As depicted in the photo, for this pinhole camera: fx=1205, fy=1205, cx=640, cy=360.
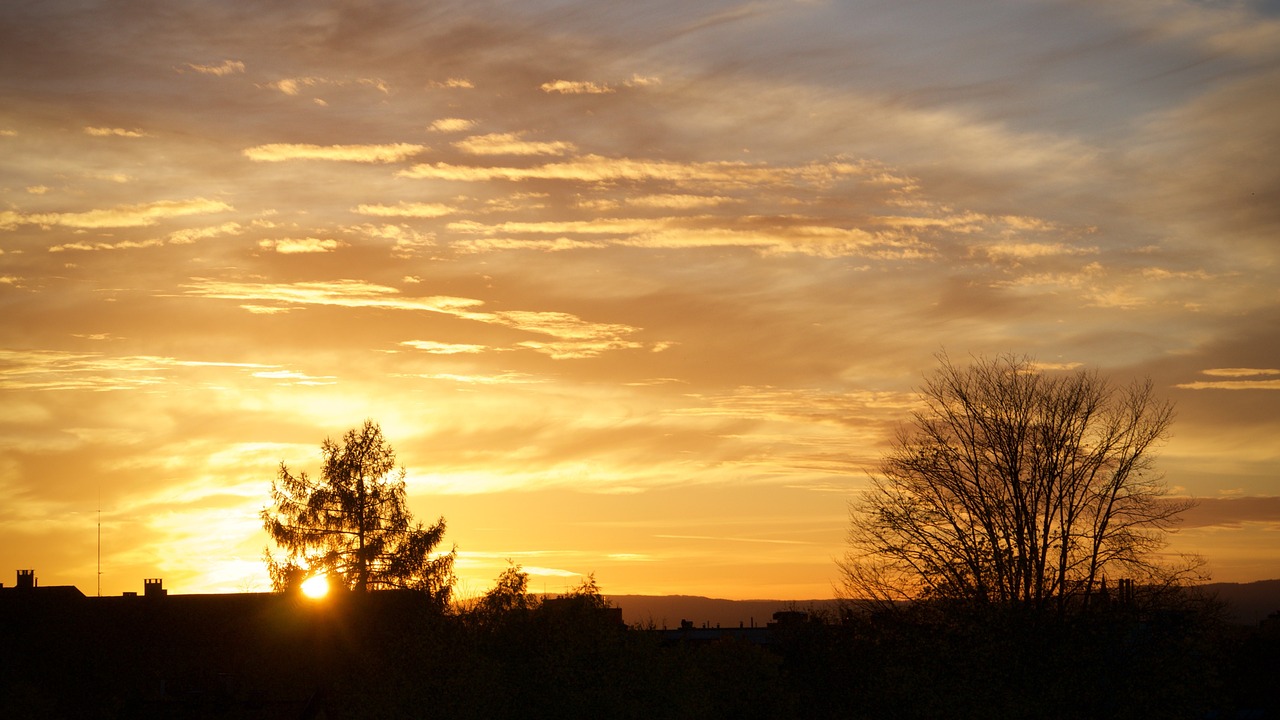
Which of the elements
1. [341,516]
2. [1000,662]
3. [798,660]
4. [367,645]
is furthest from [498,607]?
[798,660]

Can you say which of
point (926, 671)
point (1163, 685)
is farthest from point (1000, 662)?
point (1163, 685)

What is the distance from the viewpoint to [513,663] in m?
50.1

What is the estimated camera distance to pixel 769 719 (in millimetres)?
79125

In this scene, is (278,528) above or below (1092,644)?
above

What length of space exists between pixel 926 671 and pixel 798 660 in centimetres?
4113

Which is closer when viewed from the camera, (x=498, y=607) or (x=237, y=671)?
(x=498, y=607)

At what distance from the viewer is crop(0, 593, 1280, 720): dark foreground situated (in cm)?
Answer: 4456

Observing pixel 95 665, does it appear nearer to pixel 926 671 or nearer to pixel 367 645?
pixel 367 645

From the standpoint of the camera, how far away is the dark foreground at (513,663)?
44562 mm

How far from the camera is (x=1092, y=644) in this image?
149ft

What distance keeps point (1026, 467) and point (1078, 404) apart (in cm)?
→ 416

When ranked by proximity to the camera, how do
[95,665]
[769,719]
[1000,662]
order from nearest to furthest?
[1000,662], [95,665], [769,719]

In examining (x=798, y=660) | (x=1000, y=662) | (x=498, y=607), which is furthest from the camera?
(x=798, y=660)

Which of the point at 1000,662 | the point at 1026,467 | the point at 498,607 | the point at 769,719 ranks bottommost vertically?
the point at 769,719
